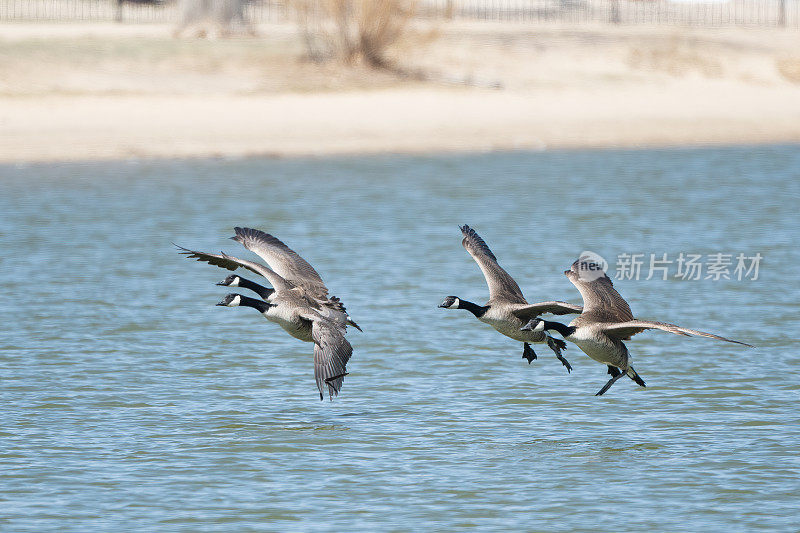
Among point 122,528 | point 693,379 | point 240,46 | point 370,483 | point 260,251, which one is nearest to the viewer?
point 122,528

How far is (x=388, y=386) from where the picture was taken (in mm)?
14133

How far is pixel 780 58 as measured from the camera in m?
44.8

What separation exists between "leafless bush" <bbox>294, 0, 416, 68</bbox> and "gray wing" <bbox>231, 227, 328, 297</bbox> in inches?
1156

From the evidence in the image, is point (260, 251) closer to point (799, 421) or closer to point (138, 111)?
point (799, 421)

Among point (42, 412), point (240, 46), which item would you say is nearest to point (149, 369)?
point (42, 412)

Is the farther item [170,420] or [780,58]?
[780,58]

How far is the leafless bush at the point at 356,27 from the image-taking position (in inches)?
1615

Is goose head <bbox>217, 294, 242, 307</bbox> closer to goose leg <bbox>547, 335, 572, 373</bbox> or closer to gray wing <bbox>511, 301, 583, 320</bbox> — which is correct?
gray wing <bbox>511, 301, 583, 320</bbox>

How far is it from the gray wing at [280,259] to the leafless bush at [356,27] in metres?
29.4

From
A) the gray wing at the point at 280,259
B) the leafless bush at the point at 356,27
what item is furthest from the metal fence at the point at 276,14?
the gray wing at the point at 280,259

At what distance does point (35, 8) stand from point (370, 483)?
5595 centimetres

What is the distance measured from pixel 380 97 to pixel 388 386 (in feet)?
80.2

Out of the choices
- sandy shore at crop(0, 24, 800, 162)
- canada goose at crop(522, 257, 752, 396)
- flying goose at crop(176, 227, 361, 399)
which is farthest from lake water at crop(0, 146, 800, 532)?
sandy shore at crop(0, 24, 800, 162)

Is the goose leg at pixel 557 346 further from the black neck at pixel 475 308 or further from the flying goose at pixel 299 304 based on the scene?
the flying goose at pixel 299 304
